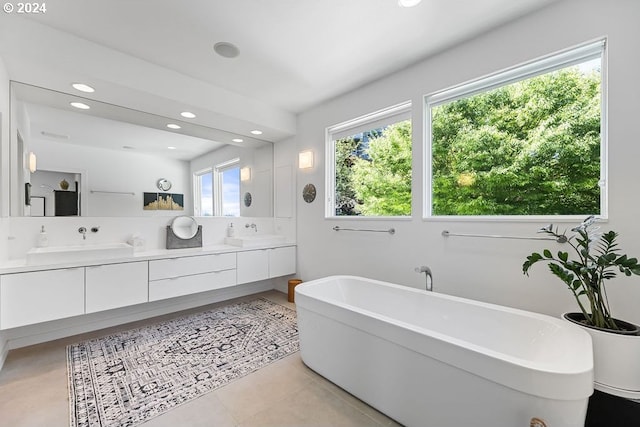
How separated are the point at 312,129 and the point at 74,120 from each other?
2.56m

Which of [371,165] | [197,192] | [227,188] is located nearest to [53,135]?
[197,192]

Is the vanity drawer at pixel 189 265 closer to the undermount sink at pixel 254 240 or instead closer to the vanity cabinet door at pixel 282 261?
the undermount sink at pixel 254 240

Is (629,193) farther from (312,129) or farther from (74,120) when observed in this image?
(74,120)

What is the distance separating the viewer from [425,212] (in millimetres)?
2641

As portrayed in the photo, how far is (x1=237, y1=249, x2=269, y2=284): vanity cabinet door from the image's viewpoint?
3428mm

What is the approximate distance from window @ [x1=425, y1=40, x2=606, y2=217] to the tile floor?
1.81 metres

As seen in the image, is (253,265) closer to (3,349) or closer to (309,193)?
(309,193)

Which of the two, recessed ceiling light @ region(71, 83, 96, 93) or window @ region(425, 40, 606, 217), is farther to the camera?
recessed ceiling light @ region(71, 83, 96, 93)

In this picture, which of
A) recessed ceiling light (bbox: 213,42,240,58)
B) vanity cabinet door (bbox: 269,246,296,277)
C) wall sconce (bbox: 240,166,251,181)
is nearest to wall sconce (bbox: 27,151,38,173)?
recessed ceiling light (bbox: 213,42,240,58)

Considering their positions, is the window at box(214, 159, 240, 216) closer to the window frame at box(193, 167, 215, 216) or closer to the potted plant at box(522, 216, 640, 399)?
the window frame at box(193, 167, 215, 216)

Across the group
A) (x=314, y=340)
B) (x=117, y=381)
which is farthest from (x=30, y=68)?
(x=314, y=340)

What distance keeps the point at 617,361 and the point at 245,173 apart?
3888 millimetres

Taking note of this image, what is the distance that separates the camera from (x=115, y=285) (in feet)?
8.16

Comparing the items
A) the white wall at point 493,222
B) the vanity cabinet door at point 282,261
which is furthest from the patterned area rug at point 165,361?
the white wall at point 493,222
